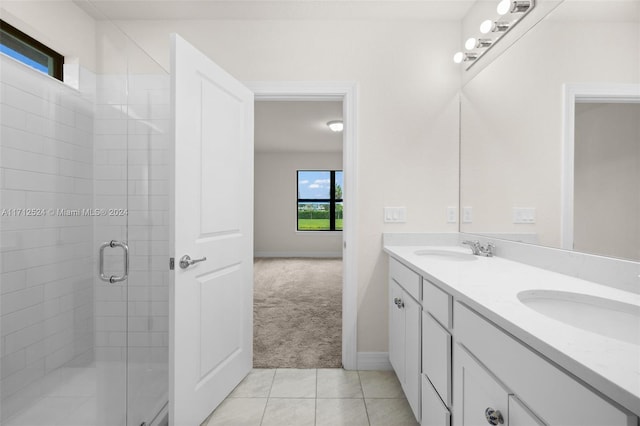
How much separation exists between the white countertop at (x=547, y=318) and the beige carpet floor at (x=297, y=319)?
4.33 feet

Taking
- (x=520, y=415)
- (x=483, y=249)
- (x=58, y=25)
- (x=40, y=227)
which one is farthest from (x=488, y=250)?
(x=58, y=25)

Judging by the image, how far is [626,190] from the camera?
3.35ft

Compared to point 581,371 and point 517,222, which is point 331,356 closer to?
point 517,222

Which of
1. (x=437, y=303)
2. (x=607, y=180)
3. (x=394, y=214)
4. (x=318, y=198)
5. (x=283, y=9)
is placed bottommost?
(x=437, y=303)

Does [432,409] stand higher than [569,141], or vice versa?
[569,141]

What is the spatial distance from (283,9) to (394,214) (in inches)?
65.3

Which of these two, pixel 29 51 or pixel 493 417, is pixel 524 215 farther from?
pixel 29 51

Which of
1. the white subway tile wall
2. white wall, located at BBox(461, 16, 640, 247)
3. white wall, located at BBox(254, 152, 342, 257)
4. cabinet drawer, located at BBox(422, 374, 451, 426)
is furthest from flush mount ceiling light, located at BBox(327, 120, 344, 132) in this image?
cabinet drawer, located at BBox(422, 374, 451, 426)

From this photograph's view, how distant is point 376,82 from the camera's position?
2191mm

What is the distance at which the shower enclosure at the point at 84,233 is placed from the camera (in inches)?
39.2

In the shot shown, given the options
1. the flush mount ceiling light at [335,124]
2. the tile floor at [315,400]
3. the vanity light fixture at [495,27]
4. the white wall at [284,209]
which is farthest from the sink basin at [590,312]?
the white wall at [284,209]

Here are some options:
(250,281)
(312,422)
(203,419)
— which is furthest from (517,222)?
(203,419)

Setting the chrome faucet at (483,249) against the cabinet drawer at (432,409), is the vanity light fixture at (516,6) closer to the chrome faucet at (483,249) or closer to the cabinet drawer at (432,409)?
the chrome faucet at (483,249)

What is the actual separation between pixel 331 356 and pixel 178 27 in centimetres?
276
